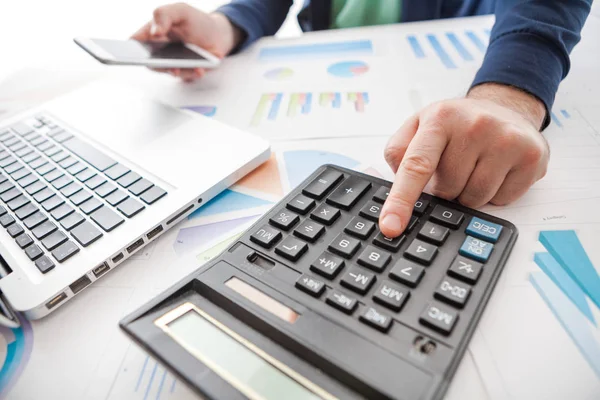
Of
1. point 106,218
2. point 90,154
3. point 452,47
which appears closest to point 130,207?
point 106,218

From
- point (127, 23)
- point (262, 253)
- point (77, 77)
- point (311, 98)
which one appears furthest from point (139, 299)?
point (127, 23)

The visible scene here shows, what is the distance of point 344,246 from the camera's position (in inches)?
12.8

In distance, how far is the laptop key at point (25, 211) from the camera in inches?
15.6

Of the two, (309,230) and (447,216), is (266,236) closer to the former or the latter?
(309,230)

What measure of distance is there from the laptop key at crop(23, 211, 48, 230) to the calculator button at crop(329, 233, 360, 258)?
0.26 metres

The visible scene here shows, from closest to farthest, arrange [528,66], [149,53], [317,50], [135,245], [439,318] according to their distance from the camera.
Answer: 1. [439,318]
2. [135,245]
3. [528,66]
4. [149,53]
5. [317,50]

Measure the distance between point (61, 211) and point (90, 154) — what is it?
105mm

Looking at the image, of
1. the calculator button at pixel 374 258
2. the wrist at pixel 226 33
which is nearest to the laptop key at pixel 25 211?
the calculator button at pixel 374 258

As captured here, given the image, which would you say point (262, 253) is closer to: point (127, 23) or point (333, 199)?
point (333, 199)

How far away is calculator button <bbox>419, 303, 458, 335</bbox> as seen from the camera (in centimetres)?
27

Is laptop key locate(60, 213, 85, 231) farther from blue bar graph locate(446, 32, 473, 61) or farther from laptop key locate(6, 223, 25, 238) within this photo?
blue bar graph locate(446, 32, 473, 61)

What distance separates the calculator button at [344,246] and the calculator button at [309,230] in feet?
0.05

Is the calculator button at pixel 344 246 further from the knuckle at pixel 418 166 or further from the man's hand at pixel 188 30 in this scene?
the man's hand at pixel 188 30

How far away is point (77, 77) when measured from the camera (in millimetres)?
744
